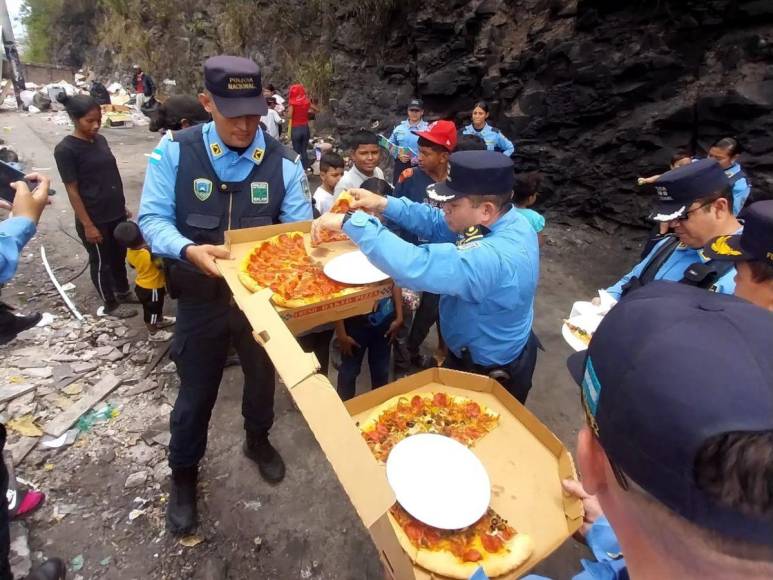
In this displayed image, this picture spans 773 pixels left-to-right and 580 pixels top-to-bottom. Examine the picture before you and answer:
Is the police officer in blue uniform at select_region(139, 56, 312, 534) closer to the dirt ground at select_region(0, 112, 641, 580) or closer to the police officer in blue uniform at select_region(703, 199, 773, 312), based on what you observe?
the dirt ground at select_region(0, 112, 641, 580)

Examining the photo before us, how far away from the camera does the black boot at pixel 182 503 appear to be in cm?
285

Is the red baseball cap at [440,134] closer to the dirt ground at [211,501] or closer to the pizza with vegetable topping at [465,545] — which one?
the dirt ground at [211,501]

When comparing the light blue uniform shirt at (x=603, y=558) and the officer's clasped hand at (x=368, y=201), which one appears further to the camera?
the officer's clasped hand at (x=368, y=201)

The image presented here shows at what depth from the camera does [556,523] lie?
1.58 m

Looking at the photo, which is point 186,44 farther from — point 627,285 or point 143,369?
point 627,285

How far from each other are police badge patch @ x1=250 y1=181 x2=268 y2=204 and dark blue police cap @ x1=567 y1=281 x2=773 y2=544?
2.33 meters

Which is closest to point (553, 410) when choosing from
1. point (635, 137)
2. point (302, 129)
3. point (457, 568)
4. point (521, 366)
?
point (521, 366)

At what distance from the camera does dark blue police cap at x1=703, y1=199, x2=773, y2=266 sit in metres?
2.07

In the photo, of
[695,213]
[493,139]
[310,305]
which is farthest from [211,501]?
[493,139]

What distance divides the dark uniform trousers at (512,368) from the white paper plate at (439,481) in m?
0.88

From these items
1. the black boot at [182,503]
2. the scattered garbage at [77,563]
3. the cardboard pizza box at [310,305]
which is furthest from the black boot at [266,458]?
the cardboard pizza box at [310,305]

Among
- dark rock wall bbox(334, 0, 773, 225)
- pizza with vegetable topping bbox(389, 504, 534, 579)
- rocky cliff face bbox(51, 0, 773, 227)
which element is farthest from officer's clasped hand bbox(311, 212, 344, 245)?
dark rock wall bbox(334, 0, 773, 225)

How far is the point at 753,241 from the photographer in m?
2.13

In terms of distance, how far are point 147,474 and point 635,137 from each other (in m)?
9.02
